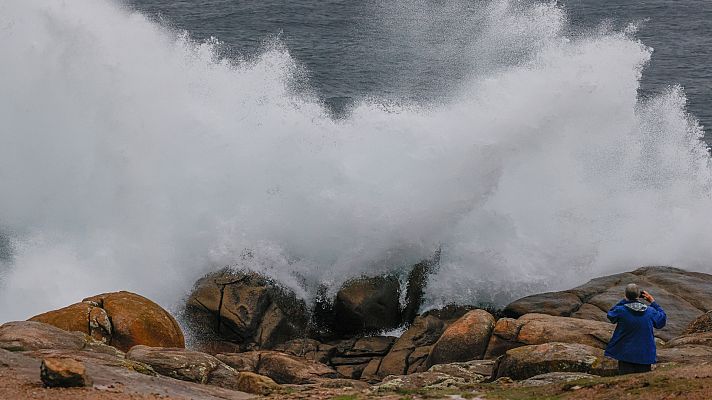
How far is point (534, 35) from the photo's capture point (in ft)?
122

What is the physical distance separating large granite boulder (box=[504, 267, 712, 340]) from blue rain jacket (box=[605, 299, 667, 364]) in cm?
573

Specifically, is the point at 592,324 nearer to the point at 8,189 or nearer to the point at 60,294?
the point at 60,294

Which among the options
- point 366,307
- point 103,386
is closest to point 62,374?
point 103,386

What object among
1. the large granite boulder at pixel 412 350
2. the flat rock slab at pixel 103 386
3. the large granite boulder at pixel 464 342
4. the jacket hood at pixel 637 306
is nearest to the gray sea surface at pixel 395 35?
the large granite boulder at pixel 412 350

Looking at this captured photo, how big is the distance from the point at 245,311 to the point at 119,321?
12.0 feet

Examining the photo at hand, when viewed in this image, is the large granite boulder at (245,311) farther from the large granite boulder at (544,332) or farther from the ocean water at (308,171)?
the large granite boulder at (544,332)

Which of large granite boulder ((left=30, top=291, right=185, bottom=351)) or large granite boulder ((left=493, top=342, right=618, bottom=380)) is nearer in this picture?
large granite boulder ((left=493, top=342, right=618, bottom=380))

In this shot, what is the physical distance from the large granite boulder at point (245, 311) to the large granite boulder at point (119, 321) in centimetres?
209

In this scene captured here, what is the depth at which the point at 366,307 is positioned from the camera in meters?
22.7

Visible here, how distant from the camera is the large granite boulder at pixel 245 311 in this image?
21828 millimetres

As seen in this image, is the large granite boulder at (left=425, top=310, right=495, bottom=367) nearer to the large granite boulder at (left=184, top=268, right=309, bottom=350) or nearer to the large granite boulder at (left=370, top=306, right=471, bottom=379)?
the large granite boulder at (left=370, top=306, right=471, bottom=379)

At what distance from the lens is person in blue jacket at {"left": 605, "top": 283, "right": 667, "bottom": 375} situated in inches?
541

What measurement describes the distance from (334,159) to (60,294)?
30.7 ft

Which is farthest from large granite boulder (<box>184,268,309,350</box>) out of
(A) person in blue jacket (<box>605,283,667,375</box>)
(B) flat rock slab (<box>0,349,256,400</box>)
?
(A) person in blue jacket (<box>605,283,667,375</box>)
